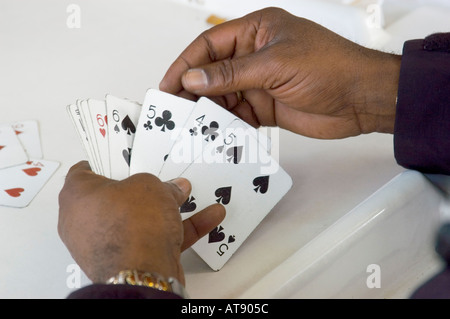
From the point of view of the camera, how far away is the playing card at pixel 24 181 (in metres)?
1.48

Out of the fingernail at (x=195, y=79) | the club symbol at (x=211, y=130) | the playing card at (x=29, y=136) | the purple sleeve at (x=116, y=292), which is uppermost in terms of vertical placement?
the fingernail at (x=195, y=79)

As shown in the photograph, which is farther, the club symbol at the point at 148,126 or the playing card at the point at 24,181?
the playing card at the point at 24,181

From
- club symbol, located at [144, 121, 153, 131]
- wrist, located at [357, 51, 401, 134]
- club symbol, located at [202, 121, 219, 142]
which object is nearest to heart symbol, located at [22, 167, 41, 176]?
club symbol, located at [144, 121, 153, 131]

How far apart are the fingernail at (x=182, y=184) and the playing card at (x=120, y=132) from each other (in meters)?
0.12

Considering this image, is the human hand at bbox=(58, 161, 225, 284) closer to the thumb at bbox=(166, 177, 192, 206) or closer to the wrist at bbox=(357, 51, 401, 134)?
the thumb at bbox=(166, 177, 192, 206)

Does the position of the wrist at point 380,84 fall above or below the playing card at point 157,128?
above

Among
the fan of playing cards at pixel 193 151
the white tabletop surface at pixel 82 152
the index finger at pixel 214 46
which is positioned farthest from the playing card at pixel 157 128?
the white tabletop surface at pixel 82 152

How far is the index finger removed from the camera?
151cm

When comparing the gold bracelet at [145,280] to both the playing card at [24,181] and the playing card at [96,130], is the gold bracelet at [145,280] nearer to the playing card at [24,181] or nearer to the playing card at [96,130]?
the playing card at [96,130]

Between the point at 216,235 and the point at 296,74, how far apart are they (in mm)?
405

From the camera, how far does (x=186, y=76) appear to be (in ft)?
4.73

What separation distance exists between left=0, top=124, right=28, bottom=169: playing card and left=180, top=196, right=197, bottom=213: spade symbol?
52 centimetres
